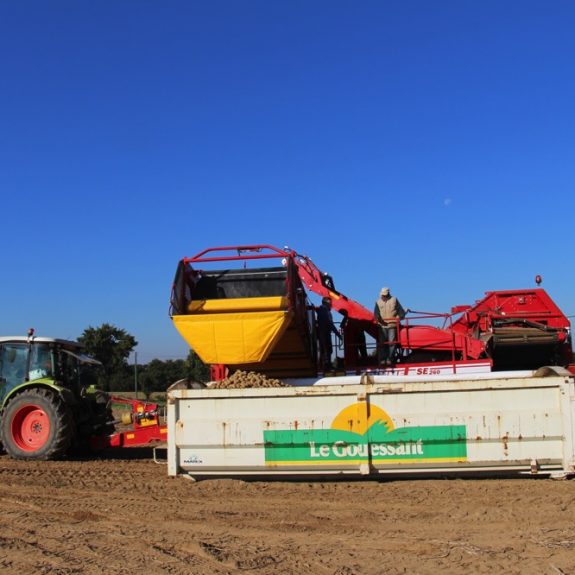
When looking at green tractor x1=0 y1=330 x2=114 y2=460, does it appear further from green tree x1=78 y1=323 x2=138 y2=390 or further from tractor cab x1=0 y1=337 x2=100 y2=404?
green tree x1=78 y1=323 x2=138 y2=390

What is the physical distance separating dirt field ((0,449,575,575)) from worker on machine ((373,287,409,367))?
3706mm

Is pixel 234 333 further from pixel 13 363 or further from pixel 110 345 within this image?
pixel 110 345

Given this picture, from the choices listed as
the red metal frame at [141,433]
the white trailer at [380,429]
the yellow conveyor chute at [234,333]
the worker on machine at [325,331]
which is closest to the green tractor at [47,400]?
the red metal frame at [141,433]

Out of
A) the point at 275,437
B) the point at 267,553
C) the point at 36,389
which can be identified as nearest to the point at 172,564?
the point at 267,553

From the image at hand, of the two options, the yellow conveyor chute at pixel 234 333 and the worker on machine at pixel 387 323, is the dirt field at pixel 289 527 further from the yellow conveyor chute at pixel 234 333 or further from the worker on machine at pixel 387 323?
the worker on machine at pixel 387 323

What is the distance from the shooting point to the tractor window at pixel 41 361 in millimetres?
10680

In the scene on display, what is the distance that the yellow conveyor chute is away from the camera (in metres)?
7.79

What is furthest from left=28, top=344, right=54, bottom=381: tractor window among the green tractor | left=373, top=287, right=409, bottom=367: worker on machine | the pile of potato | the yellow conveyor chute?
left=373, top=287, right=409, bottom=367: worker on machine

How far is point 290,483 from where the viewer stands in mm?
6871

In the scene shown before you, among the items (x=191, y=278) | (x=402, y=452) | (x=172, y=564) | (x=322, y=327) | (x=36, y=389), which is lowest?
(x=172, y=564)

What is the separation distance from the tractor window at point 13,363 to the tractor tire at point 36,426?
0.68 m

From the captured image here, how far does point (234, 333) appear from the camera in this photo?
783cm

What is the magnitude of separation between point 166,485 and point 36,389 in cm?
413

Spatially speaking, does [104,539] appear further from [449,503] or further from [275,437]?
[449,503]
